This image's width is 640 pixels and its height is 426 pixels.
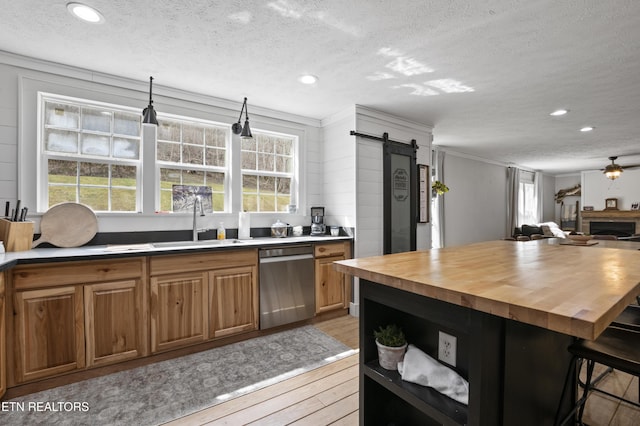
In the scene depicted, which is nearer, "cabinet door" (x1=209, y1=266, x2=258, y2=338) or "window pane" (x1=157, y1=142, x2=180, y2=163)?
"cabinet door" (x1=209, y1=266, x2=258, y2=338)

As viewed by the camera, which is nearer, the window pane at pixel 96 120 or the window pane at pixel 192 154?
the window pane at pixel 96 120

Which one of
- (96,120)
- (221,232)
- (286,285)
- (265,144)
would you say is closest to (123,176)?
(96,120)

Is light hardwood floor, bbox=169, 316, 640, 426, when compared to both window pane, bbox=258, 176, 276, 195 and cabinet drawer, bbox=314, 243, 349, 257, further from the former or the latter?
window pane, bbox=258, 176, 276, 195

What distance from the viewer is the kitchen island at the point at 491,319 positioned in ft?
2.80

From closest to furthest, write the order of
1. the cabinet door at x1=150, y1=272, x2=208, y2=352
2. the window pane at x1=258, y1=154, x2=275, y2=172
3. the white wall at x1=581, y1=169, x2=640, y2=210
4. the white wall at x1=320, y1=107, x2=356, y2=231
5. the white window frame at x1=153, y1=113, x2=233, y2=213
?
1. the cabinet door at x1=150, y1=272, x2=208, y2=352
2. the white window frame at x1=153, y1=113, x2=233, y2=213
3. the white wall at x1=320, y1=107, x2=356, y2=231
4. the window pane at x1=258, y1=154, x2=275, y2=172
5. the white wall at x1=581, y1=169, x2=640, y2=210

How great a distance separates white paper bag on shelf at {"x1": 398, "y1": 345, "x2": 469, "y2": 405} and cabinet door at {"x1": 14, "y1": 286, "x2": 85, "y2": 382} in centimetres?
227

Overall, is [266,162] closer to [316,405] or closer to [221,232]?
[221,232]

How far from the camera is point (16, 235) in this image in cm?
229

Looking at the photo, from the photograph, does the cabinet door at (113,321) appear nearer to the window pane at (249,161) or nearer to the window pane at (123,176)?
the window pane at (123,176)

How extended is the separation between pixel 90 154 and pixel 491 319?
3.42 meters

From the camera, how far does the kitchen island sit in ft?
2.80

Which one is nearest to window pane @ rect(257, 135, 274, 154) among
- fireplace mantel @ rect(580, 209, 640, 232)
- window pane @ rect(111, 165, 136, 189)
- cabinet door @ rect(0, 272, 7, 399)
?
window pane @ rect(111, 165, 136, 189)

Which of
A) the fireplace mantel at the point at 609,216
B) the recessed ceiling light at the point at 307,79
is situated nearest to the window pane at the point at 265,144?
the recessed ceiling light at the point at 307,79

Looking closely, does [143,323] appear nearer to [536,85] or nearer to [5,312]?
[5,312]
